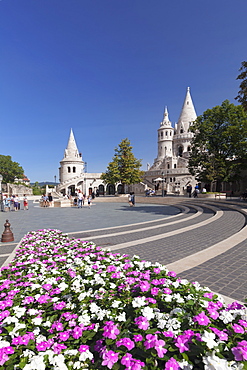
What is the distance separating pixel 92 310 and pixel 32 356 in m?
0.77

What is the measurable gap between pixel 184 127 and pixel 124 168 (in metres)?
38.9

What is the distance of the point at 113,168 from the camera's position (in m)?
34.5

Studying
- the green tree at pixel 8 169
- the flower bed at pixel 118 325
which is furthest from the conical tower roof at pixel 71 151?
the flower bed at pixel 118 325

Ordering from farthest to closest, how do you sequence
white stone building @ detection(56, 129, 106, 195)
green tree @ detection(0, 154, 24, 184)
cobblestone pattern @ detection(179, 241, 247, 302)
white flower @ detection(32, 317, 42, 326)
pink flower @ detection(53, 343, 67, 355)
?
1. green tree @ detection(0, 154, 24, 184)
2. white stone building @ detection(56, 129, 106, 195)
3. cobblestone pattern @ detection(179, 241, 247, 302)
4. white flower @ detection(32, 317, 42, 326)
5. pink flower @ detection(53, 343, 67, 355)

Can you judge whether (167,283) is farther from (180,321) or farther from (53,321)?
→ (53,321)

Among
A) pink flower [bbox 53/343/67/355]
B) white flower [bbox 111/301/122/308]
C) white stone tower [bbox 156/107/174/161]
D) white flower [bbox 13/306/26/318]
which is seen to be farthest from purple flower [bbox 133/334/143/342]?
white stone tower [bbox 156/107/174/161]

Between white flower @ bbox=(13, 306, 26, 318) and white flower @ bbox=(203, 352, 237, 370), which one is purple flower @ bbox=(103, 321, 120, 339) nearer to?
white flower @ bbox=(203, 352, 237, 370)

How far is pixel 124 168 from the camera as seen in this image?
116ft

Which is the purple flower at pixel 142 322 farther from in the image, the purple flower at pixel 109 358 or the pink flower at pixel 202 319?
the pink flower at pixel 202 319

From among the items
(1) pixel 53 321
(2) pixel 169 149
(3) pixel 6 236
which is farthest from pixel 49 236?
(2) pixel 169 149

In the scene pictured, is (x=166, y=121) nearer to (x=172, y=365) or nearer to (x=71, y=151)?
(x=71, y=151)

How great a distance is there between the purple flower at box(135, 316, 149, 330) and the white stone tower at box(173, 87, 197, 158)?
214ft

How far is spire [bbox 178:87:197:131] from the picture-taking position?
64.9 metres

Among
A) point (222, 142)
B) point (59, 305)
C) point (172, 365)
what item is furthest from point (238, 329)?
point (222, 142)
